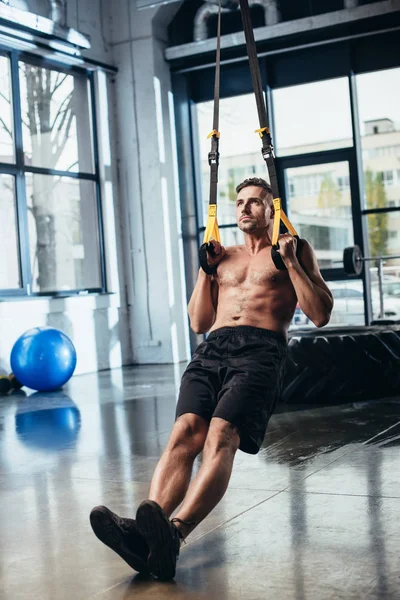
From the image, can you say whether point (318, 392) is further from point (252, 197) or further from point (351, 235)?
point (351, 235)

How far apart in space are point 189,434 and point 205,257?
70 cm

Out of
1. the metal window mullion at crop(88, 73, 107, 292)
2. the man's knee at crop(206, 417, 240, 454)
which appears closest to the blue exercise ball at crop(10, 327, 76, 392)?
the metal window mullion at crop(88, 73, 107, 292)

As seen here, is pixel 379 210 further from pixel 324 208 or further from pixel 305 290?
pixel 305 290

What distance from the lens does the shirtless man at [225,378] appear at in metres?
2.15

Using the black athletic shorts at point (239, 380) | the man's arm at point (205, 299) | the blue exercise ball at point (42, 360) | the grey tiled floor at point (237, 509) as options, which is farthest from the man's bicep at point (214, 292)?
the blue exercise ball at point (42, 360)

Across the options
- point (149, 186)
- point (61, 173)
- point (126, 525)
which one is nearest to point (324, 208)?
point (149, 186)

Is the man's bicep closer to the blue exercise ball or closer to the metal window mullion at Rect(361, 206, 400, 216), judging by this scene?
the blue exercise ball

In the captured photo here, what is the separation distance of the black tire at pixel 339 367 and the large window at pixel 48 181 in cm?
362

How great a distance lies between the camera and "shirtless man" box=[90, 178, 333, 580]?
2.15 metres

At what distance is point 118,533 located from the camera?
84.3 inches

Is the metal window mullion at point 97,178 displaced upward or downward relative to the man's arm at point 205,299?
upward

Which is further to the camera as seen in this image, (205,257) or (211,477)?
(205,257)

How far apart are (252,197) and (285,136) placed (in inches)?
249

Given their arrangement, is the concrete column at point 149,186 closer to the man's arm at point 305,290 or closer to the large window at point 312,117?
the large window at point 312,117
